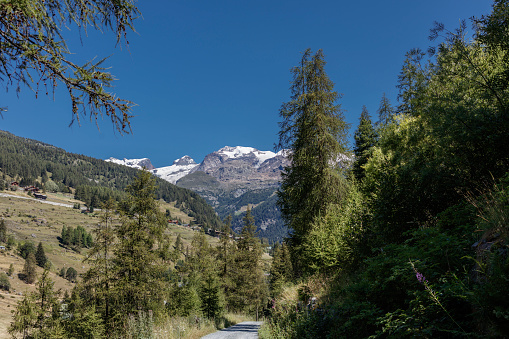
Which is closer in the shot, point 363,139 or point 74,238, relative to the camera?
point 363,139

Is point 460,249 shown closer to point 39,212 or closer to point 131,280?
point 131,280

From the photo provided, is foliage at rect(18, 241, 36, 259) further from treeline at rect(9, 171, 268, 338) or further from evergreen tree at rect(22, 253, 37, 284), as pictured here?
treeline at rect(9, 171, 268, 338)

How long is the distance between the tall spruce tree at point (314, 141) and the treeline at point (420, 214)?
0.07 m

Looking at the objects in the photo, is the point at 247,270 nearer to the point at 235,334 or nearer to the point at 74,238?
the point at 235,334

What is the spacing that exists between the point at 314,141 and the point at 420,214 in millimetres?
8217

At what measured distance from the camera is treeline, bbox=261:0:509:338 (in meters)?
3.39

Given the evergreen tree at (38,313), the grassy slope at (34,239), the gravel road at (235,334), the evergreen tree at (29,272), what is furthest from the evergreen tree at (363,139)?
the evergreen tree at (29,272)

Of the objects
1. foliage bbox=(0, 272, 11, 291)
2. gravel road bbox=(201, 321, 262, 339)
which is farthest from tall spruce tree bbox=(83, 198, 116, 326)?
foliage bbox=(0, 272, 11, 291)

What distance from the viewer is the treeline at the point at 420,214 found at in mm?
3393

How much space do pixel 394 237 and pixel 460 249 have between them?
504 centimetres

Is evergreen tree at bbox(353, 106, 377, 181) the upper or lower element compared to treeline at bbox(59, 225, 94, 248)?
upper

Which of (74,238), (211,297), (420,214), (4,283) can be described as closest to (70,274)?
(4,283)

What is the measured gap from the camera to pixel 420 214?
8766 millimetres

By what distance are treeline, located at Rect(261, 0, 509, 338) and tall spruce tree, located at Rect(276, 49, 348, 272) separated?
0.07 m
